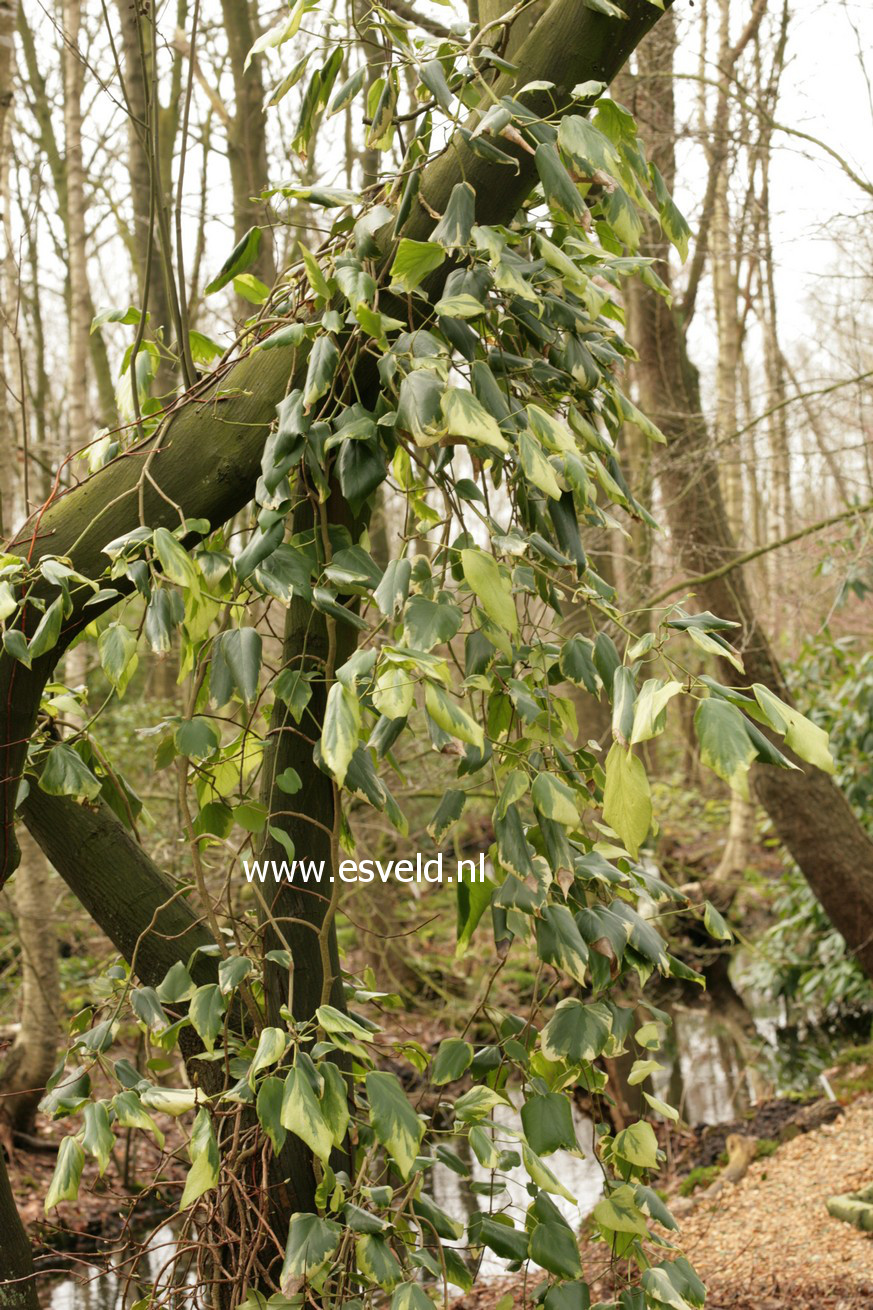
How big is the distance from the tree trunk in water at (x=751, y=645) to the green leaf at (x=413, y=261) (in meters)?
3.87

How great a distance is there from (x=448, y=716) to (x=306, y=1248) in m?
0.73

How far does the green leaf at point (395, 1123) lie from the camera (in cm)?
146

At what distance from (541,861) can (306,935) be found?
47 centimetres

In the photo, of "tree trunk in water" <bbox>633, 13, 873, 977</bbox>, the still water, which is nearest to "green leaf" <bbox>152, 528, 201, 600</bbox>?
the still water

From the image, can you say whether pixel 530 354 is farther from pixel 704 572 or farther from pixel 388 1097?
pixel 704 572

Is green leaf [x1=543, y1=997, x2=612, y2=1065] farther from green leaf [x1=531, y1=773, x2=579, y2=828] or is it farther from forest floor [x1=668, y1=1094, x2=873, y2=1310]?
forest floor [x1=668, y1=1094, x2=873, y2=1310]

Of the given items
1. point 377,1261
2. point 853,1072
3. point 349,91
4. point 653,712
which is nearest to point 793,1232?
point 853,1072

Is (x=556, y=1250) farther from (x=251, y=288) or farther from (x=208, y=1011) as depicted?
(x=251, y=288)

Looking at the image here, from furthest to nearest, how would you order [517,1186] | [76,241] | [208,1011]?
[76,241]
[517,1186]
[208,1011]

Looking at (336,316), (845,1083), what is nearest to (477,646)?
(336,316)

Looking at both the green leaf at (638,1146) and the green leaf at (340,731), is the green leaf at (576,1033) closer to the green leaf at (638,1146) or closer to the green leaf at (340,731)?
the green leaf at (638,1146)

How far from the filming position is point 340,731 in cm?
124

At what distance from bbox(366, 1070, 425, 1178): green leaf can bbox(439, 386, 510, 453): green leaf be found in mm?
834

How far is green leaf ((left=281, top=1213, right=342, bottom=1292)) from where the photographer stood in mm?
1407
